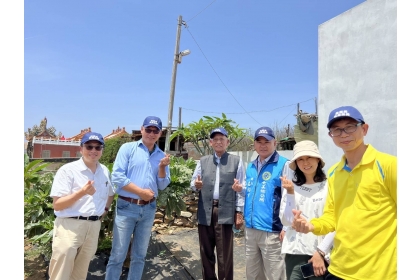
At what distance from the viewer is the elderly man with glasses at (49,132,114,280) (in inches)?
97.5

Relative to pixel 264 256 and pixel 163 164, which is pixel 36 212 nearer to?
pixel 163 164

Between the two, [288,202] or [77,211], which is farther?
[77,211]

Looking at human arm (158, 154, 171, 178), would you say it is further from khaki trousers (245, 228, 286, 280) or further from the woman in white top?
the woman in white top

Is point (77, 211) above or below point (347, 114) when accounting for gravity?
below

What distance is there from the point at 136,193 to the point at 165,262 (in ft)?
6.47

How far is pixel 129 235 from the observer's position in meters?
2.96

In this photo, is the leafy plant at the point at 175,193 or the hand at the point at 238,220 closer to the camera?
the hand at the point at 238,220

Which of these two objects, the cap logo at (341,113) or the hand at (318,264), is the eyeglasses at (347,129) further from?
the hand at (318,264)

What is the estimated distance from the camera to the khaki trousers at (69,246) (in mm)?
2475

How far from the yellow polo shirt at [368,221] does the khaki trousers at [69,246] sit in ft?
7.23

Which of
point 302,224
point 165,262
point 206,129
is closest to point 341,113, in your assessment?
point 302,224

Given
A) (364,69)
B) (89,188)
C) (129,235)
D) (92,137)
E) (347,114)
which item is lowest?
(129,235)

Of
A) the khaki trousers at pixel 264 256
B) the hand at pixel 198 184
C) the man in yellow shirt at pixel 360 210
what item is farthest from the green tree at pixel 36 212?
the man in yellow shirt at pixel 360 210

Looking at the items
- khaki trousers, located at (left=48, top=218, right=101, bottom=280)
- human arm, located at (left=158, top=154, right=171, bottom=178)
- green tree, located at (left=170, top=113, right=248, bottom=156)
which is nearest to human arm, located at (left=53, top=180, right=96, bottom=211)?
khaki trousers, located at (left=48, top=218, right=101, bottom=280)
